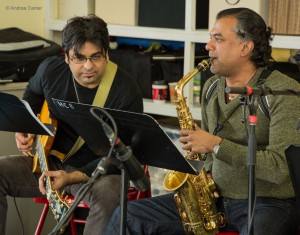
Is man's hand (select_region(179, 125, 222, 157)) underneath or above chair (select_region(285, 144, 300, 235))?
underneath

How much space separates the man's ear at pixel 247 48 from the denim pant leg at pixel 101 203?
2.47 ft

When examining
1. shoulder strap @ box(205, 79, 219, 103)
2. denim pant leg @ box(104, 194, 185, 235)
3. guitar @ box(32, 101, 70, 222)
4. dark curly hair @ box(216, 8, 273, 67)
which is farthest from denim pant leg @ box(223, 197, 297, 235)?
guitar @ box(32, 101, 70, 222)

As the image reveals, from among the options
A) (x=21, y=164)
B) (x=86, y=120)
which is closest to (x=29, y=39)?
(x=21, y=164)

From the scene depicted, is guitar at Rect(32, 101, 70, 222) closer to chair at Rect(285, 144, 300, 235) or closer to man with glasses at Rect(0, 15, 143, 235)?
man with glasses at Rect(0, 15, 143, 235)

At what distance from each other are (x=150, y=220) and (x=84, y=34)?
2.72 ft

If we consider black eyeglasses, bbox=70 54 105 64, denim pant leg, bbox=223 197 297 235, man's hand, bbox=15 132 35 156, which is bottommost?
denim pant leg, bbox=223 197 297 235

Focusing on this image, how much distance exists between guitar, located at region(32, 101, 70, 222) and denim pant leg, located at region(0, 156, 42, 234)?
0.15 ft

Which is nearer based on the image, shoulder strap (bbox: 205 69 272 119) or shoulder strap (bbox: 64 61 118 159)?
shoulder strap (bbox: 205 69 272 119)

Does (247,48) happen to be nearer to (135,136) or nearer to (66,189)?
(135,136)

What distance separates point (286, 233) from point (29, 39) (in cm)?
205

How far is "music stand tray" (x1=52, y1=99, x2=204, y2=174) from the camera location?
7.02ft

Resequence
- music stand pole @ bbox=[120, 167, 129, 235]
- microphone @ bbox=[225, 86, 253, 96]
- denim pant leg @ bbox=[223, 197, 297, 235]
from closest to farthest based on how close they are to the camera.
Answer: microphone @ bbox=[225, 86, 253, 96], music stand pole @ bbox=[120, 167, 129, 235], denim pant leg @ bbox=[223, 197, 297, 235]

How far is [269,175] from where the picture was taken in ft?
8.36

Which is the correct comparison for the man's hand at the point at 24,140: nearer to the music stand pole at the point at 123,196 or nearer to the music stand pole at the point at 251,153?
the music stand pole at the point at 123,196
